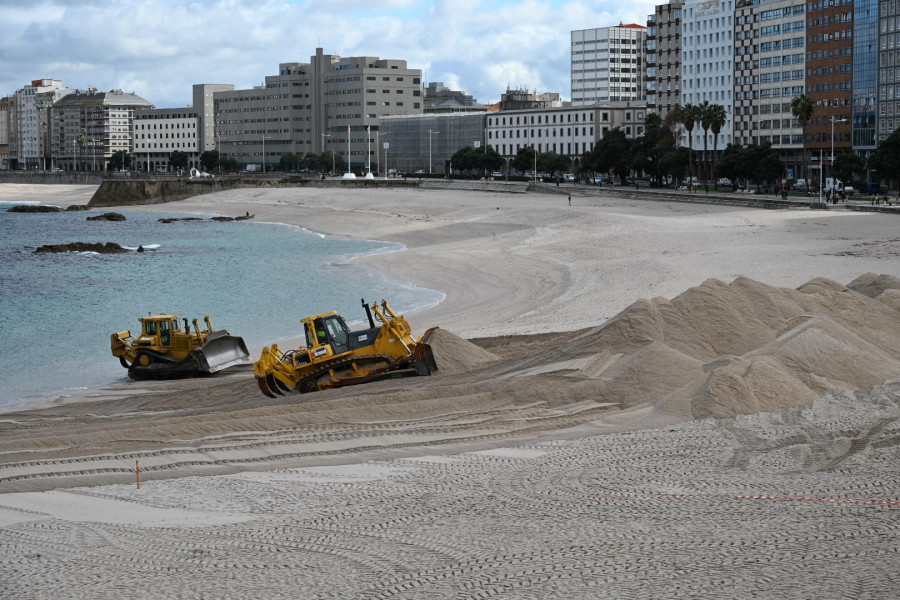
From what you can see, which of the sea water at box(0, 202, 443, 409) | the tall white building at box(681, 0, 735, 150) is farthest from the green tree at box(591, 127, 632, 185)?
the sea water at box(0, 202, 443, 409)

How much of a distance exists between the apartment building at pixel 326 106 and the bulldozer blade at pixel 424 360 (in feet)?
525

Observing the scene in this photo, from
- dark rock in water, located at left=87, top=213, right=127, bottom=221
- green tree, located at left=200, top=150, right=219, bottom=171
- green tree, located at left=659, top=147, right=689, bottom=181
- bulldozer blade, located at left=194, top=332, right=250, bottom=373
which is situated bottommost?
bulldozer blade, located at left=194, top=332, right=250, bottom=373

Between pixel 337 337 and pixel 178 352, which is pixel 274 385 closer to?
pixel 337 337

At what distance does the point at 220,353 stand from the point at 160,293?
65.3 feet

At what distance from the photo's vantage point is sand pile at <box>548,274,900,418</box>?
17.8 m

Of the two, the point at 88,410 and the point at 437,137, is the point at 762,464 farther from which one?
the point at 437,137

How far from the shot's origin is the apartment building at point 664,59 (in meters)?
135

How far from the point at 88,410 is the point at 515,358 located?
9106 mm

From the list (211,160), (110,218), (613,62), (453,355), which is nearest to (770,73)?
(110,218)

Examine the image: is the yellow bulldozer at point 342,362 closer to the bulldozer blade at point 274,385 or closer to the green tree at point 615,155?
the bulldozer blade at point 274,385

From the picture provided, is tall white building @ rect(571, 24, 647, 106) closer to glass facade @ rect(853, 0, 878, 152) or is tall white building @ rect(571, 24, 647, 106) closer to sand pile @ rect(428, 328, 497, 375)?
glass facade @ rect(853, 0, 878, 152)

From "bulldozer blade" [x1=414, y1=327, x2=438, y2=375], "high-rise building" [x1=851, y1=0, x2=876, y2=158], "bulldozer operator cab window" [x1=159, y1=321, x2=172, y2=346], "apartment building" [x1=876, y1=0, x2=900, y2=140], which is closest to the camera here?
"bulldozer blade" [x1=414, y1=327, x2=438, y2=375]

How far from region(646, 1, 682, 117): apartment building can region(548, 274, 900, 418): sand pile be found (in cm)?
11487

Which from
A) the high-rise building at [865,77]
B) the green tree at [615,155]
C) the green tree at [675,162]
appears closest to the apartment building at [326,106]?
the green tree at [615,155]
